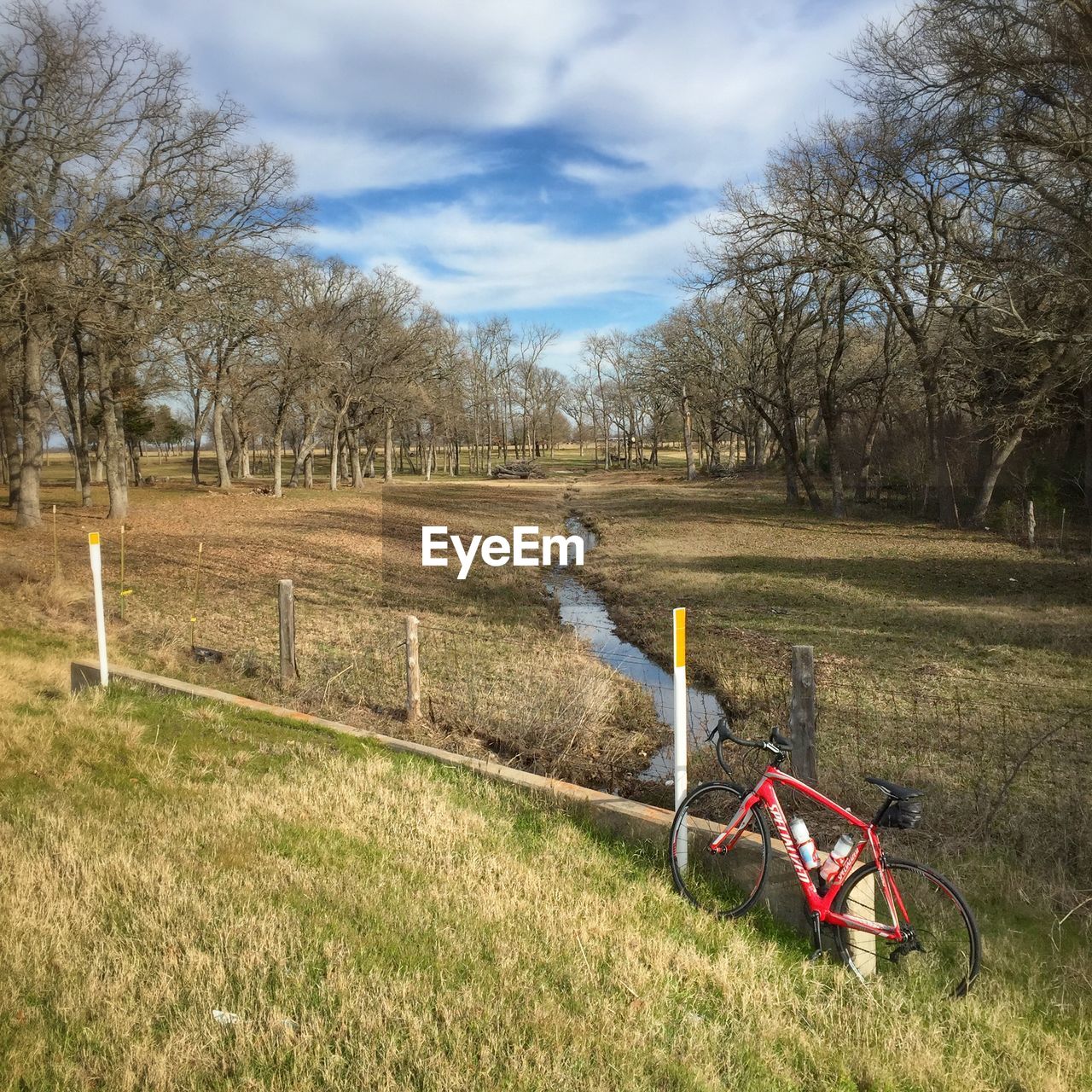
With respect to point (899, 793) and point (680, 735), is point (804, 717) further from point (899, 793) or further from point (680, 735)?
point (899, 793)

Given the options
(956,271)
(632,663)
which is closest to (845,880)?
(632,663)

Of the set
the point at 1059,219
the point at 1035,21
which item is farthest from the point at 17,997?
the point at 1059,219

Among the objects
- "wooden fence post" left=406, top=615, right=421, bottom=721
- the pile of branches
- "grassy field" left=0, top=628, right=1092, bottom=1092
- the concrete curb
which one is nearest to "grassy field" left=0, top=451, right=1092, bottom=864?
"wooden fence post" left=406, top=615, right=421, bottom=721

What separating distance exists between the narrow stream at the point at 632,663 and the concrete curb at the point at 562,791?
1794mm

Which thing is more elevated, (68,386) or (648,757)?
(68,386)

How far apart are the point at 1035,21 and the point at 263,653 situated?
52.6 ft

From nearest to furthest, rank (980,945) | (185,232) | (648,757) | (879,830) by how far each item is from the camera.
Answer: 1. (980,945)
2. (879,830)
3. (648,757)
4. (185,232)

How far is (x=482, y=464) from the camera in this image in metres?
95.9

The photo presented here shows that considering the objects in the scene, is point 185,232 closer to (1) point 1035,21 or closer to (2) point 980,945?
(1) point 1035,21

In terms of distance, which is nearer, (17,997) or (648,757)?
(17,997)

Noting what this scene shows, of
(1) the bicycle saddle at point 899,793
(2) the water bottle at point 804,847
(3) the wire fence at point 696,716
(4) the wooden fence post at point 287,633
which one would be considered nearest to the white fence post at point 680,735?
(2) the water bottle at point 804,847

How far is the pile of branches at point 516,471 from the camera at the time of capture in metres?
73.1

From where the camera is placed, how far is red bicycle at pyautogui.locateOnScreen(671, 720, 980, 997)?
4250mm

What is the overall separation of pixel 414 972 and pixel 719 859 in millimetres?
Answer: 2104
